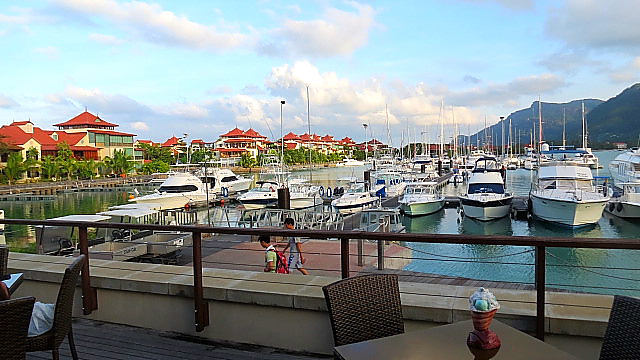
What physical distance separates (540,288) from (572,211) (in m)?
27.8

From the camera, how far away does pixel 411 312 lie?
3834 millimetres

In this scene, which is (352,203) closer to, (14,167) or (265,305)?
(265,305)

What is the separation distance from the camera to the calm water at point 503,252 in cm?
1698

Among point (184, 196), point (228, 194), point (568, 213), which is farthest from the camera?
point (228, 194)

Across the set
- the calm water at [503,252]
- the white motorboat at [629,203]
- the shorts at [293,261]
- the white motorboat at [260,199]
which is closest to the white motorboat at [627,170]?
the white motorboat at [629,203]

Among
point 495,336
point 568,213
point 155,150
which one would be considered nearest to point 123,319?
point 495,336

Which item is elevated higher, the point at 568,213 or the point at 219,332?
the point at 219,332

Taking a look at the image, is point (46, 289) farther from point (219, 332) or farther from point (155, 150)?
point (155, 150)

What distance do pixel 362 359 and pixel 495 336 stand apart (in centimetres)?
70

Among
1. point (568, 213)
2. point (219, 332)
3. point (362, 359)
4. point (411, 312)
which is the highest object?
point (362, 359)

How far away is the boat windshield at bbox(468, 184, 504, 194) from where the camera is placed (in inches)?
1292

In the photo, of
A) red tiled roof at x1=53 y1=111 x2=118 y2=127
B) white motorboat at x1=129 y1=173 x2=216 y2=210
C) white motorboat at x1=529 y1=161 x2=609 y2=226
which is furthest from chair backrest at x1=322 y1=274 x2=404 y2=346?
red tiled roof at x1=53 y1=111 x2=118 y2=127

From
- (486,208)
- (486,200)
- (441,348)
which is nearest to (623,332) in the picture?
(441,348)

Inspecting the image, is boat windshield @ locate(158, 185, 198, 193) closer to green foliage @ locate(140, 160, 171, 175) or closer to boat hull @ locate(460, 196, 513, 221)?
boat hull @ locate(460, 196, 513, 221)
